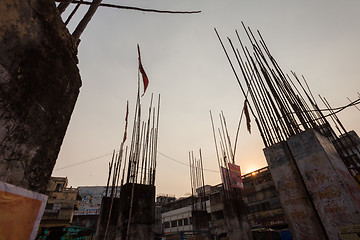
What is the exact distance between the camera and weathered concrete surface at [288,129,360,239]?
3061 mm

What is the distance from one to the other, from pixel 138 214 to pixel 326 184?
462 centimetres

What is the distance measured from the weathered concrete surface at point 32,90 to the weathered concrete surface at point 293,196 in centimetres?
415

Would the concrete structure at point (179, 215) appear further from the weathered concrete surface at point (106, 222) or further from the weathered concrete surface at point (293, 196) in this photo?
the weathered concrete surface at point (293, 196)

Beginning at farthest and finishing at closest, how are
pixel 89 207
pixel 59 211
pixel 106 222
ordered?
1. pixel 89 207
2. pixel 59 211
3. pixel 106 222

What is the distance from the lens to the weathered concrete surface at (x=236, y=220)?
26.6 feet

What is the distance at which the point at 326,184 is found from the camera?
3.36 m

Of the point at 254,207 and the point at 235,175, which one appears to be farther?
the point at 254,207

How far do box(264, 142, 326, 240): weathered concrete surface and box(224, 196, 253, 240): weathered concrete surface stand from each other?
5.12 meters

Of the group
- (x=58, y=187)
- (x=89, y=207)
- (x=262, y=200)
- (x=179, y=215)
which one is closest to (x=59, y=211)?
(x=58, y=187)

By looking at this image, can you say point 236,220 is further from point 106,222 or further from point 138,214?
point 106,222

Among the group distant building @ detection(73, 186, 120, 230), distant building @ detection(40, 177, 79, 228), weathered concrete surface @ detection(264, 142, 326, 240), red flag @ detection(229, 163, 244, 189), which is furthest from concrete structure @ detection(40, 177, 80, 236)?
weathered concrete surface @ detection(264, 142, 326, 240)

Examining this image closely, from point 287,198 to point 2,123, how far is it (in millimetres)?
4564

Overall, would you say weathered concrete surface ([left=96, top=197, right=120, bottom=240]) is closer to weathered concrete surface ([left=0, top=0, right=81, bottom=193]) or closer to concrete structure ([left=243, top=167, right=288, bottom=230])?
weathered concrete surface ([left=0, top=0, right=81, bottom=193])

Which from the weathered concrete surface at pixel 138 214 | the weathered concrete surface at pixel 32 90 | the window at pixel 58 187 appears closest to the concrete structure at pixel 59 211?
the window at pixel 58 187
